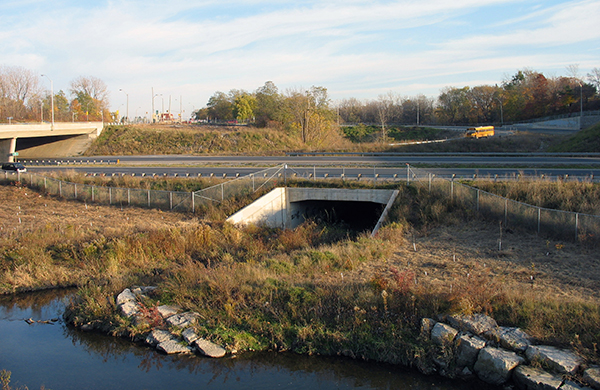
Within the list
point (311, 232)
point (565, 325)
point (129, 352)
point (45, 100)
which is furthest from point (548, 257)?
point (45, 100)

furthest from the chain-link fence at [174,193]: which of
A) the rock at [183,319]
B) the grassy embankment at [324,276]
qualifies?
the rock at [183,319]

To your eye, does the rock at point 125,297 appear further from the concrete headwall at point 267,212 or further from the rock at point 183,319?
the concrete headwall at point 267,212

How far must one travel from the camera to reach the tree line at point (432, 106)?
64938 millimetres

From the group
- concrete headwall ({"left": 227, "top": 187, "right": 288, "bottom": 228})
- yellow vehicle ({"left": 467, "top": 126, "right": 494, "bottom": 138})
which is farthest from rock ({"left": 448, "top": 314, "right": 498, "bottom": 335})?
yellow vehicle ({"left": 467, "top": 126, "right": 494, "bottom": 138})

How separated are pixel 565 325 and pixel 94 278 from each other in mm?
15189

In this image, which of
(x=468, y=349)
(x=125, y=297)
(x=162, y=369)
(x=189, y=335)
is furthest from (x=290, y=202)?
(x=468, y=349)

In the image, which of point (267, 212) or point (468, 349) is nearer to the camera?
point (468, 349)

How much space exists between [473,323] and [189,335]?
7.50 m

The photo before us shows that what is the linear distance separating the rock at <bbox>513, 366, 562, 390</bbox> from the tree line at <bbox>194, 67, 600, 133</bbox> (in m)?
56.3

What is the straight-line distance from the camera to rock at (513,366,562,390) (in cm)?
912

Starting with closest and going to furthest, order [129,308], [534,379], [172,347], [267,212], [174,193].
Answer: [534,379], [172,347], [129,308], [267,212], [174,193]

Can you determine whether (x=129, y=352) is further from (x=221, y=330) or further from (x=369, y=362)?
(x=369, y=362)

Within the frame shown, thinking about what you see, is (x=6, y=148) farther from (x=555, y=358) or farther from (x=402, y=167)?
(x=555, y=358)

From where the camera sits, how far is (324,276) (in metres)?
14.8
